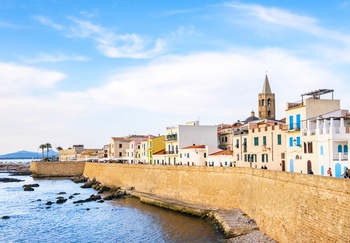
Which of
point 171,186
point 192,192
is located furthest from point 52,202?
point 192,192

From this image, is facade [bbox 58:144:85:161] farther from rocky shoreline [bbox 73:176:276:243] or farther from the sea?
rocky shoreline [bbox 73:176:276:243]

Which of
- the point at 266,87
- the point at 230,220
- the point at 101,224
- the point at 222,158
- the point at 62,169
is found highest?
the point at 266,87

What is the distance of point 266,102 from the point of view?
85.7m

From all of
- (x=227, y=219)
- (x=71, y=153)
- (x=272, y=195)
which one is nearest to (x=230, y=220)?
(x=227, y=219)

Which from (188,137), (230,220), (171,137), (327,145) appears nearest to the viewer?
(230,220)

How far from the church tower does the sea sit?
42.8 m

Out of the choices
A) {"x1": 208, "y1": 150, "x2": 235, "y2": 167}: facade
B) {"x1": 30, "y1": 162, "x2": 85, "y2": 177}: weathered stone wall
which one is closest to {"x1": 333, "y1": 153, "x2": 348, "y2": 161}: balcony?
{"x1": 208, "y1": 150, "x2": 235, "y2": 167}: facade

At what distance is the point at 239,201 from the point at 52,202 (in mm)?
28756

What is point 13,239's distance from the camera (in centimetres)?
3350

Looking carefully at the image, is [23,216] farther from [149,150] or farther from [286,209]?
[149,150]

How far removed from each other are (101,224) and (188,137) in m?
32.9

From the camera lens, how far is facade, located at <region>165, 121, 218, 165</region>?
68875 mm

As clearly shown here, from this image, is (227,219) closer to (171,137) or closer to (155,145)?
(171,137)

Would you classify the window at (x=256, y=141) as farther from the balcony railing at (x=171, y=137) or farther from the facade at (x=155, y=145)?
the facade at (x=155, y=145)
